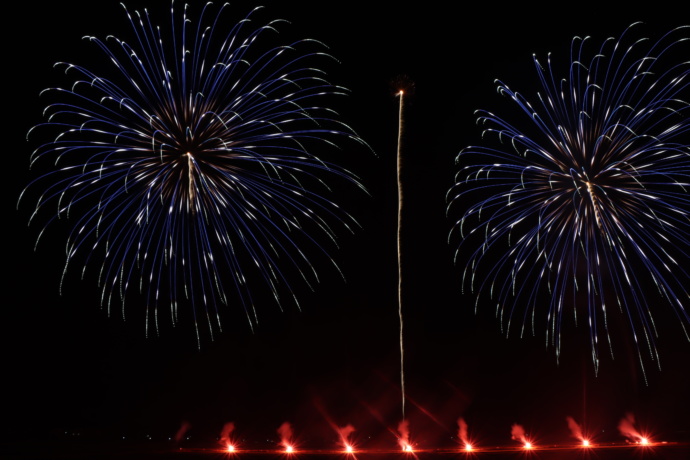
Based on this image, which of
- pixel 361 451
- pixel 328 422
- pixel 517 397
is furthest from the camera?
pixel 517 397

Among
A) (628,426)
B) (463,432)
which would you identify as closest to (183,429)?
(463,432)

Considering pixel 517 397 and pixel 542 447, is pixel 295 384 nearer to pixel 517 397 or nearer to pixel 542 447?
pixel 517 397

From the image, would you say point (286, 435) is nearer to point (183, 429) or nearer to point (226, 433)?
point (226, 433)

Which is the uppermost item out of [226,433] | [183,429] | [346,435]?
[346,435]

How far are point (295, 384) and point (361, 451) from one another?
8.93 meters

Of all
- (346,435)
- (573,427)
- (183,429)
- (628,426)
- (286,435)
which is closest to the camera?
(346,435)

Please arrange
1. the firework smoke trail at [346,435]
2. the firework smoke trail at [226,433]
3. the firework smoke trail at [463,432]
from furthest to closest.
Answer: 1. the firework smoke trail at [226,433]
2. the firework smoke trail at [463,432]
3. the firework smoke trail at [346,435]

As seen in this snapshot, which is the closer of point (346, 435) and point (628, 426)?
point (346, 435)

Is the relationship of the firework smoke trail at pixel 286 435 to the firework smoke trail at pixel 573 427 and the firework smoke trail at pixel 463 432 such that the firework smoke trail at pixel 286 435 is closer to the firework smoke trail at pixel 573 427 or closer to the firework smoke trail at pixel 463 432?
the firework smoke trail at pixel 463 432

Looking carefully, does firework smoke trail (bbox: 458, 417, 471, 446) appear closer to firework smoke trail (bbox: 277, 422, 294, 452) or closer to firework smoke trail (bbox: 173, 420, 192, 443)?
firework smoke trail (bbox: 277, 422, 294, 452)

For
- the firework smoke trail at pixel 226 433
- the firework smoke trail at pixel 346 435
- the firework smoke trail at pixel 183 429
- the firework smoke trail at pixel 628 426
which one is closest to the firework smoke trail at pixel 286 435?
the firework smoke trail at pixel 346 435

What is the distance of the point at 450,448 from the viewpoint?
18.2 meters

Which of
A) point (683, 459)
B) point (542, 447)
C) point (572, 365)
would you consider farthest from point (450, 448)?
point (572, 365)

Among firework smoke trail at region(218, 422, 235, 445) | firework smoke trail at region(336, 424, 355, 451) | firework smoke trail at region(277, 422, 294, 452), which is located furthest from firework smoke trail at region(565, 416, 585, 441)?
firework smoke trail at region(218, 422, 235, 445)
